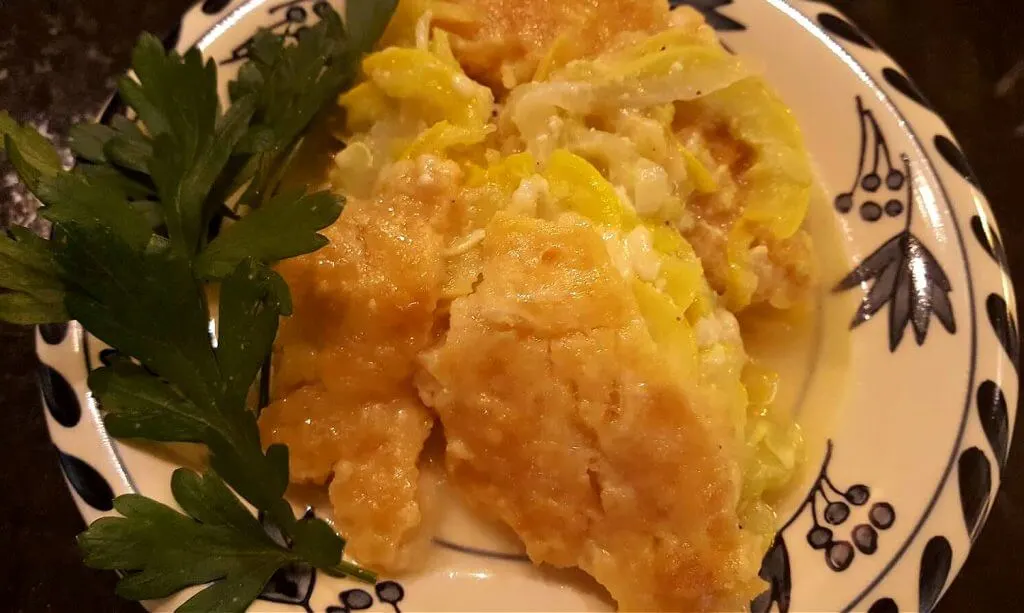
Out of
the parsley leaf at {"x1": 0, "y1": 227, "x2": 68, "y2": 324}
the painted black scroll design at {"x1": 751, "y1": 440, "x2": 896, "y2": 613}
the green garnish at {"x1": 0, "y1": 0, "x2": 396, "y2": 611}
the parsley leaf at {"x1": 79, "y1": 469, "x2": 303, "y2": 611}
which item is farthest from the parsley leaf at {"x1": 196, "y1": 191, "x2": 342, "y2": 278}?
the painted black scroll design at {"x1": 751, "y1": 440, "x2": 896, "y2": 613}

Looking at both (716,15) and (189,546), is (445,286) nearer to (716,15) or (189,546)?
(189,546)

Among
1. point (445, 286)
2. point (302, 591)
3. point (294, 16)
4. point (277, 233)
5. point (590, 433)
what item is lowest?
point (302, 591)

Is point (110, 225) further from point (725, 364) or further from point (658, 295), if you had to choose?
point (725, 364)

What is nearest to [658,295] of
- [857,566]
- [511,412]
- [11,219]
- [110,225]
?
[511,412]

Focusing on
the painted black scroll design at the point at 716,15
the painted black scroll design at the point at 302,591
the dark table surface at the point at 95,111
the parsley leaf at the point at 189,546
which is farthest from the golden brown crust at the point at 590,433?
the painted black scroll design at the point at 716,15

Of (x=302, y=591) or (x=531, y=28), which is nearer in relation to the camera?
(x=302, y=591)

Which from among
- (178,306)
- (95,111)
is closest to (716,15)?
(178,306)
